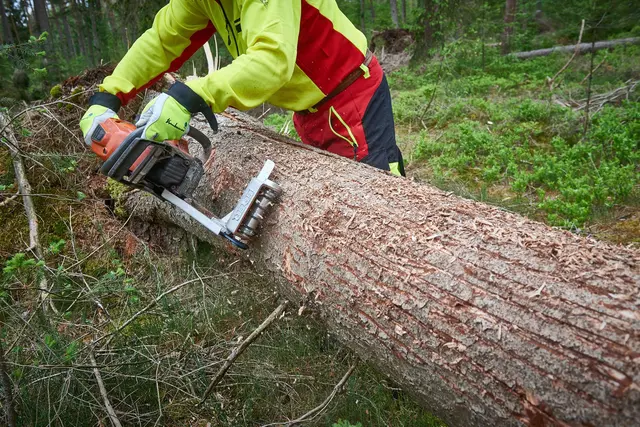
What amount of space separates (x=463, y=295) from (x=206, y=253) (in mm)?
2483

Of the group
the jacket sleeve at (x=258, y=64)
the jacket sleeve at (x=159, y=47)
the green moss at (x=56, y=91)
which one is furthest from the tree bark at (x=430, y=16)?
the jacket sleeve at (x=258, y=64)

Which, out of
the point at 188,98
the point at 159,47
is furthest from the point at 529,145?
the point at 188,98

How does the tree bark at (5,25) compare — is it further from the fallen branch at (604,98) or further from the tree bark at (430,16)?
the fallen branch at (604,98)

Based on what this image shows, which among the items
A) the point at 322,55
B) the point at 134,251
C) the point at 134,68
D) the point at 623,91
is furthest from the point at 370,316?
the point at 623,91

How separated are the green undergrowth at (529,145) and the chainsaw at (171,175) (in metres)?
2.13

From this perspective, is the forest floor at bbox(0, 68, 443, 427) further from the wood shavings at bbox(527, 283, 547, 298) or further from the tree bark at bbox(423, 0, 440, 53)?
the tree bark at bbox(423, 0, 440, 53)

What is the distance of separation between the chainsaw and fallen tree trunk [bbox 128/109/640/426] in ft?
0.29

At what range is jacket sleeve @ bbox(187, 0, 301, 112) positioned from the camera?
2.12m

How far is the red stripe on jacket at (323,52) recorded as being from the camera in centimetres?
254

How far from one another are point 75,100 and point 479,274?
4.24m

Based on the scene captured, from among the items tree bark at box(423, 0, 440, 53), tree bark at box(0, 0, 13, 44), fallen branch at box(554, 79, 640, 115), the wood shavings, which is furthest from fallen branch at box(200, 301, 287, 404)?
tree bark at box(0, 0, 13, 44)

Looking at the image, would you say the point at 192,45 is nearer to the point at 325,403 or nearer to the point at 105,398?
the point at 105,398

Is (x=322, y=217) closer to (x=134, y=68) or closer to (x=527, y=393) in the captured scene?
(x=527, y=393)

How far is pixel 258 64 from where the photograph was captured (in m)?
2.12
